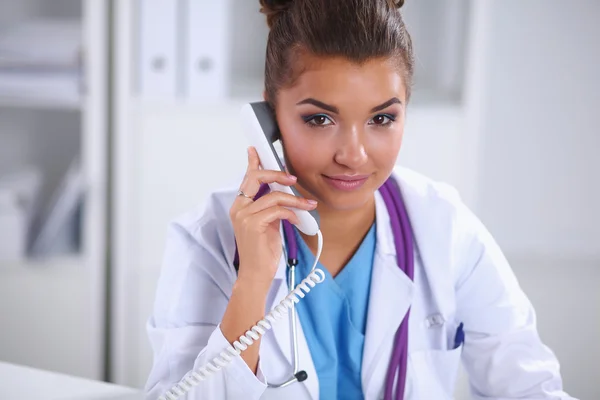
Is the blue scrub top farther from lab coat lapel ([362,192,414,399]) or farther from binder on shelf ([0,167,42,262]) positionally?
binder on shelf ([0,167,42,262])

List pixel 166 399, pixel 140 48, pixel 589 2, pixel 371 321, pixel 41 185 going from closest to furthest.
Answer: pixel 166 399 → pixel 371 321 → pixel 140 48 → pixel 41 185 → pixel 589 2

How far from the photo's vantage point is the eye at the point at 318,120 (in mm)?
1007

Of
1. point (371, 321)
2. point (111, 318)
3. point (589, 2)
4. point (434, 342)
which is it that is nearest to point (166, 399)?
point (371, 321)

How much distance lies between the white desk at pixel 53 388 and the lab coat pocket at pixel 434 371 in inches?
19.9

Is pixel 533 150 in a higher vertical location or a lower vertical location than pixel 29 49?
lower

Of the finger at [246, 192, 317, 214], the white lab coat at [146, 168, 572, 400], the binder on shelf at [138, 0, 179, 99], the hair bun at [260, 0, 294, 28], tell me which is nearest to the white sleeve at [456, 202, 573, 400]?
the white lab coat at [146, 168, 572, 400]

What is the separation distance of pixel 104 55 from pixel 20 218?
0.51 m

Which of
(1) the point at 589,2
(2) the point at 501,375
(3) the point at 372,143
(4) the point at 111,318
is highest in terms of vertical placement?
(1) the point at 589,2

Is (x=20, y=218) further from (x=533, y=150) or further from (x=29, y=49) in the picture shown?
(x=533, y=150)

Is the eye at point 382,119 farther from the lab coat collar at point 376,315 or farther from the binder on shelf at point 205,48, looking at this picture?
the binder on shelf at point 205,48

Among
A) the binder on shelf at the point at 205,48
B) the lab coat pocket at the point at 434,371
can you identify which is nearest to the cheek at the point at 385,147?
the lab coat pocket at the point at 434,371

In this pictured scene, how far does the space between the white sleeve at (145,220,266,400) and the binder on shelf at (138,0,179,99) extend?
2.69 ft

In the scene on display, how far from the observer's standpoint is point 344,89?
0.98m

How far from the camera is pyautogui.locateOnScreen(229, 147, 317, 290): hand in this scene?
1001 millimetres
